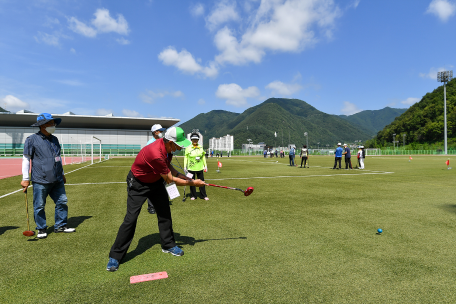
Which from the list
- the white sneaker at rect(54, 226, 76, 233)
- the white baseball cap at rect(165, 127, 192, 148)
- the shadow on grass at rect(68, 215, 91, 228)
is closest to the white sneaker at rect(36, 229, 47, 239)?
the white sneaker at rect(54, 226, 76, 233)

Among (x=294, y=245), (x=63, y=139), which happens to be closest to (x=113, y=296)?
(x=294, y=245)

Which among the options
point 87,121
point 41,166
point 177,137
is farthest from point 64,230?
point 87,121

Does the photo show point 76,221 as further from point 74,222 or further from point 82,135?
point 82,135

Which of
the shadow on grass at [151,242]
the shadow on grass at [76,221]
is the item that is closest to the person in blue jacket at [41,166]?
the shadow on grass at [76,221]

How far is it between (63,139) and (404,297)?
222ft

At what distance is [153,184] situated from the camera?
3.77 meters

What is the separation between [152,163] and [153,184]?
0.47 m

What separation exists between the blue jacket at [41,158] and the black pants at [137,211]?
6.39 feet

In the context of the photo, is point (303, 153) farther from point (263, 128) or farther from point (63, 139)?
point (263, 128)

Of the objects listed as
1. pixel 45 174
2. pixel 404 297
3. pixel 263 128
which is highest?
pixel 263 128

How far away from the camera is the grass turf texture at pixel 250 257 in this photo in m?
2.81

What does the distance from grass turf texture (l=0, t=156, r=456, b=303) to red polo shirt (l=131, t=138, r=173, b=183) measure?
3.94 feet

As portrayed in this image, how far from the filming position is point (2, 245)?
14.0 ft

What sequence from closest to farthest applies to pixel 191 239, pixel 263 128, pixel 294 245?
pixel 294 245, pixel 191 239, pixel 263 128
